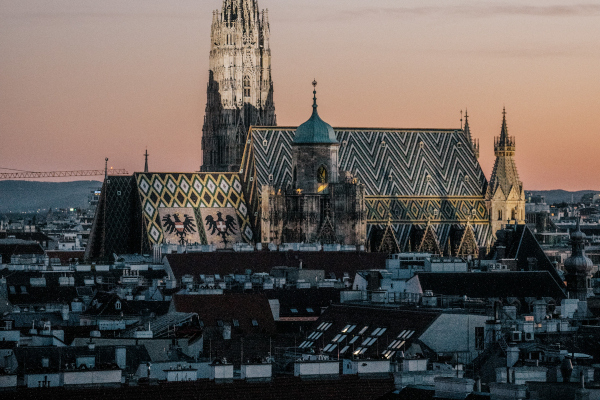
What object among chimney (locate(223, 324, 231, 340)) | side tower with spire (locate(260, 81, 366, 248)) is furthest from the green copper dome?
chimney (locate(223, 324, 231, 340))

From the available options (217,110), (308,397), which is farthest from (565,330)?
(217,110)

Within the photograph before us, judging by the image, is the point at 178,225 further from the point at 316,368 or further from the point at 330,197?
the point at 316,368

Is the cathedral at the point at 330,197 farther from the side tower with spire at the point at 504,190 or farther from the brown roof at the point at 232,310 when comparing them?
the brown roof at the point at 232,310

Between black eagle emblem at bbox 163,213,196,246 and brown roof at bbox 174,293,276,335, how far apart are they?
57389 millimetres

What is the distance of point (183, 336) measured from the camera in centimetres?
7069

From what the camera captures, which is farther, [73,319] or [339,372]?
[73,319]

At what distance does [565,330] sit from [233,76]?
111 meters

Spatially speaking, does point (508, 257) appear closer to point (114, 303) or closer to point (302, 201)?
point (302, 201)

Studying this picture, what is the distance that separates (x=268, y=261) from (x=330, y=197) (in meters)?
20.3

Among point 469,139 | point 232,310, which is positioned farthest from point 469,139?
point 232,310

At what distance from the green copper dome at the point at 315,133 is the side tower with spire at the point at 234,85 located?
3608 cm

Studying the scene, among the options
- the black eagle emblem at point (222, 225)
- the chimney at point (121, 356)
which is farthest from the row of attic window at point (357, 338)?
the black eagle emblem at point (222, 225)

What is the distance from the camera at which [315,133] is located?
5512 inches

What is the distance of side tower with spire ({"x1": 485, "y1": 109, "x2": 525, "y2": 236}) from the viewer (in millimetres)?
155250
